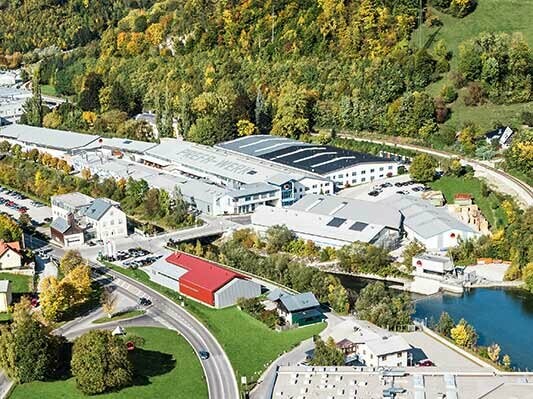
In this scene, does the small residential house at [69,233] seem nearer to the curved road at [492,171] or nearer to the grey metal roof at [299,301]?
the grey metal roof at [299,301]

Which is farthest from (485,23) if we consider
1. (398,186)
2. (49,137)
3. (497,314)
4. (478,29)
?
(497,314)

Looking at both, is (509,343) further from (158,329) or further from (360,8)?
(360,8)

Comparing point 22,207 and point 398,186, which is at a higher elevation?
point 398,186

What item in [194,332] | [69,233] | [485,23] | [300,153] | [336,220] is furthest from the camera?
[485,23]

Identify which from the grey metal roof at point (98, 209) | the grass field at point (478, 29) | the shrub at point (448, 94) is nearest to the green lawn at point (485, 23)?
the grass field at point (478, 29)

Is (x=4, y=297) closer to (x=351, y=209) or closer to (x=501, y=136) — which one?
(x=351, y=209)

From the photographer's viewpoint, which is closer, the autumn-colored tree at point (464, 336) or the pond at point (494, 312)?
the autumn-colored tree at point (464, 336)

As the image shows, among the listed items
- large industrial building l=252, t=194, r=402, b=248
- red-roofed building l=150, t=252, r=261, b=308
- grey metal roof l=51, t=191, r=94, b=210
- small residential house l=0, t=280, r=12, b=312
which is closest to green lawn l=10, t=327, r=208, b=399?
red-roofed building l=150, t=252, r=261, b=308
